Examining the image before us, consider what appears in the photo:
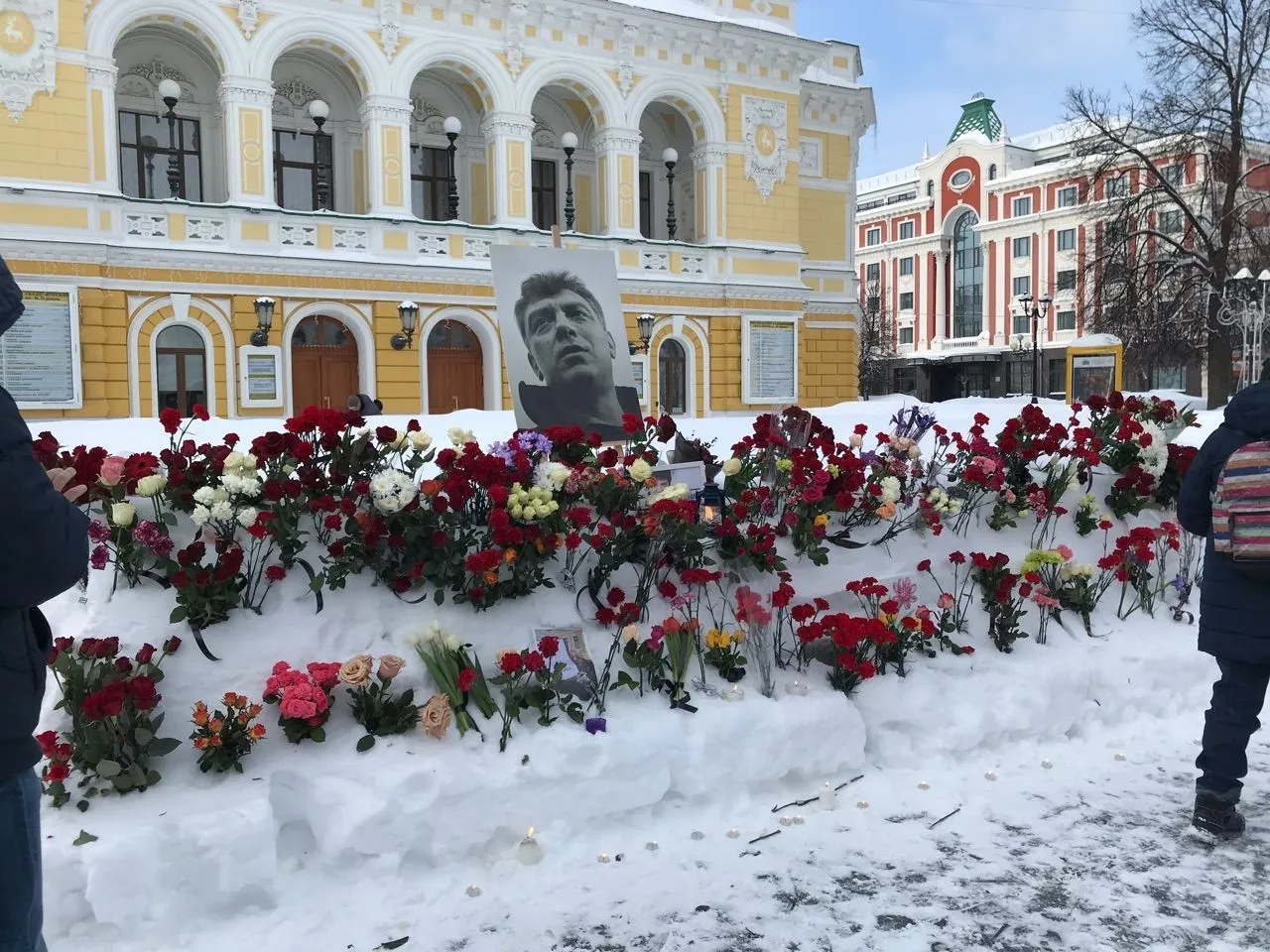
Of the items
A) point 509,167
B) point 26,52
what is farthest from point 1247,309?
point 26,52

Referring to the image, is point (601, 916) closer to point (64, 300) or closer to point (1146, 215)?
point (64, 300)

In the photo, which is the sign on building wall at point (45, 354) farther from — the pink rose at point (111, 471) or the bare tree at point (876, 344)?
the bare tree at point (876, 344)

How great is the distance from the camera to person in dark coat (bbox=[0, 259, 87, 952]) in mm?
1778

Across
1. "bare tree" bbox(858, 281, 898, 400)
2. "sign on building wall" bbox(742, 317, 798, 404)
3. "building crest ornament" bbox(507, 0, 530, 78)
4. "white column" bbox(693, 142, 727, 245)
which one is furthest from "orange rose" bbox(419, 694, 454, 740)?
"bare tree" bbox(858, 281, 898, 400)

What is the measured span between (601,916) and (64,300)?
54.4 ft

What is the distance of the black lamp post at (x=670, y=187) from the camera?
867 inches

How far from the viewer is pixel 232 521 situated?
3.95 meters

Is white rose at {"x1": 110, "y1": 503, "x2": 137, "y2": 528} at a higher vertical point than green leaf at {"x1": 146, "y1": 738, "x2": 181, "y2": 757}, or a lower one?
higher

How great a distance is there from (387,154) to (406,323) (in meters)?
3.53

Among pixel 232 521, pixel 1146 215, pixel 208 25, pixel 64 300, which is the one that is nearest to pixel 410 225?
pixel 208 25

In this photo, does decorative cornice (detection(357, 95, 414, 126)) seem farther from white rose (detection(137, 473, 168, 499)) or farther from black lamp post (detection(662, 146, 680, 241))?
white rose (detection(137, 473, 168, 499))

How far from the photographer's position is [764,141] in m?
22.2

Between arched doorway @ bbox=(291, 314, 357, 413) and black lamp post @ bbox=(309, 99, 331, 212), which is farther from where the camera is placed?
black lamp post @ bbox=(309, 99, 331, 212)

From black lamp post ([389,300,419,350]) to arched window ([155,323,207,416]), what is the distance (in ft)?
11.4
